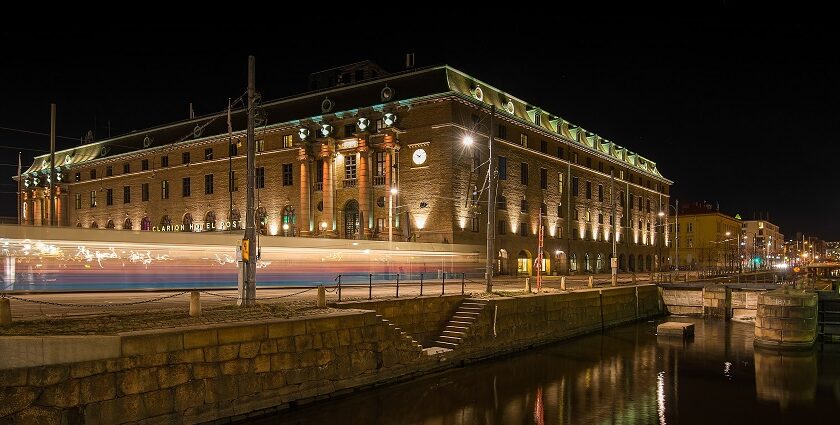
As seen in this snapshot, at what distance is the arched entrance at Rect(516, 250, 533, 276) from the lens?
6103cm

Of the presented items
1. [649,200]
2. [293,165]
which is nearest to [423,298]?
[293,165]

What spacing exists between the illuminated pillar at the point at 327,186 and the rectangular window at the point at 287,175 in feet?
19.5

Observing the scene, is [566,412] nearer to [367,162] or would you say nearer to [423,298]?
[423,298]

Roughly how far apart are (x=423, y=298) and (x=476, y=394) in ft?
15.9

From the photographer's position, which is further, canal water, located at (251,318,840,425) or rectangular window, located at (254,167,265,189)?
rectangular window, located at (254,167,265,189)

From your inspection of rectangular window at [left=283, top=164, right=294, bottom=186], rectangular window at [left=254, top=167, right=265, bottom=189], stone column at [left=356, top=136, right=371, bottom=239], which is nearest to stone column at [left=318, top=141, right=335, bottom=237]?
stone column at [left=356, top=136, right=371, bottom=239]

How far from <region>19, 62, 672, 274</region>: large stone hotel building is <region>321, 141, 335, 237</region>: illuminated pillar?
0.10m

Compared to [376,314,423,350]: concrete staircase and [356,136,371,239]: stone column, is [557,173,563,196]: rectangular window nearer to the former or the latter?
[356,136,371,239]: stone column

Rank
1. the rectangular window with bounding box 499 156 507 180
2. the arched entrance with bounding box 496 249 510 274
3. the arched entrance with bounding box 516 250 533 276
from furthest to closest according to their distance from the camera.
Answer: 1. the arched entrance with bounding box 516 250 533 276
2. the rectangular window with bounding box 499 156 507 180
3. the arched entrance with bounding box 496 249 510 274

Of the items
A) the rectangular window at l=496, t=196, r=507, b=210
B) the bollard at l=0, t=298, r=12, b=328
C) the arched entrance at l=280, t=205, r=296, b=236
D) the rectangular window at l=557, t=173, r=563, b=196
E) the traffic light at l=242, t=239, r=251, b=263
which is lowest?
the bollard at l=0, t=298, r=12, b=328

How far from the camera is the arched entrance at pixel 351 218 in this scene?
59562 mm

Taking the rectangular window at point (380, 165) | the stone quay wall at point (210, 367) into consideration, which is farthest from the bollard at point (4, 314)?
the rectangular window at point (380, 165)

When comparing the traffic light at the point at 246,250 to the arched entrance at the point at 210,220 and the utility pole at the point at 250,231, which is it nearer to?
the utility pole at the point at 250,231

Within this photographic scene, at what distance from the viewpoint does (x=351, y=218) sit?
198ft
